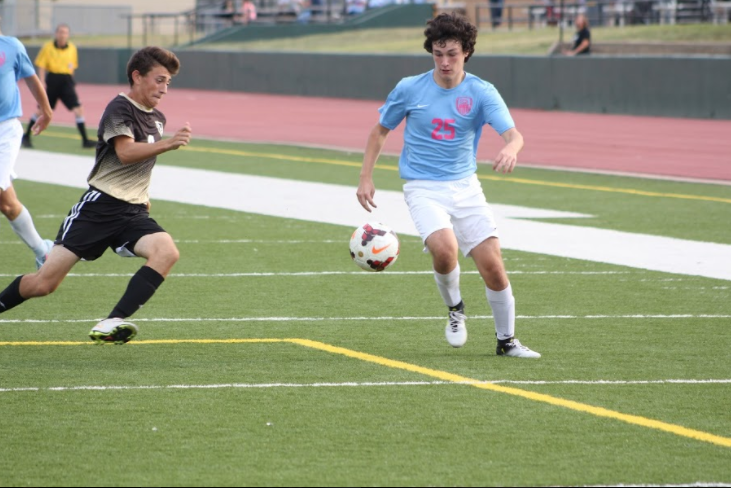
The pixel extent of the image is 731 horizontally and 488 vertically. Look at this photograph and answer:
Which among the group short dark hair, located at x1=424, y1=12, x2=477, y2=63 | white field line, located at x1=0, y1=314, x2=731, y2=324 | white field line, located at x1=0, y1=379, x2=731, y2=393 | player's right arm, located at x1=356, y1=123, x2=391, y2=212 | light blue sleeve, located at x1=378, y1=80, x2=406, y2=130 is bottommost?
white field line, located at x1=0, y1=314, x2=731, y2=324

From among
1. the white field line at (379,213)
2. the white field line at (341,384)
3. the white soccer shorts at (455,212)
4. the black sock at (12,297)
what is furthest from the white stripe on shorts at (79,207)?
the white field line at (379,213)

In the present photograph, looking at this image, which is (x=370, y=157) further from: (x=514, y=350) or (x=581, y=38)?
(x=581, y=38)

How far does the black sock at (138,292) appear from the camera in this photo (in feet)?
23.7

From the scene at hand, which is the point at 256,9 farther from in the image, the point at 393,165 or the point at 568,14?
the point at 393,165

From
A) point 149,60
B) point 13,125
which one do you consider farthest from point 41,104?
point 149,60

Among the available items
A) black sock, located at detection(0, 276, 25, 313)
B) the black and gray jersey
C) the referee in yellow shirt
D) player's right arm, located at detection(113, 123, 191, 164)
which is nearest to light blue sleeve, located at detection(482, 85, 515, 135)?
player's right arm, located at detection(113, 123, 191, 164)

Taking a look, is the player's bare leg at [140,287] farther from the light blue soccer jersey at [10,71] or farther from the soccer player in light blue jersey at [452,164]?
the light blue soccer jersey at [10,71]

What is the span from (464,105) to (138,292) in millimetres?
2132

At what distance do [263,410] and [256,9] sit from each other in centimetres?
4772

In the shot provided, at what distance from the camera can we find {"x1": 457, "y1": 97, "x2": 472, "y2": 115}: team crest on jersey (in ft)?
25.0

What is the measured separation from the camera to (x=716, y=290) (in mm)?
9930

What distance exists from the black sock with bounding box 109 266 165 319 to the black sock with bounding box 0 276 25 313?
77cm

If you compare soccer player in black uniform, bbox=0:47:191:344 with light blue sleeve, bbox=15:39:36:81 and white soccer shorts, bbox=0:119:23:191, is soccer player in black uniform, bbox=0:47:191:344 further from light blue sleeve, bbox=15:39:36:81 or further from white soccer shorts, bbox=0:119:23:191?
light blue sleeve, bbox=15:39:36:81

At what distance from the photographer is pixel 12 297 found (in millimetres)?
7742
